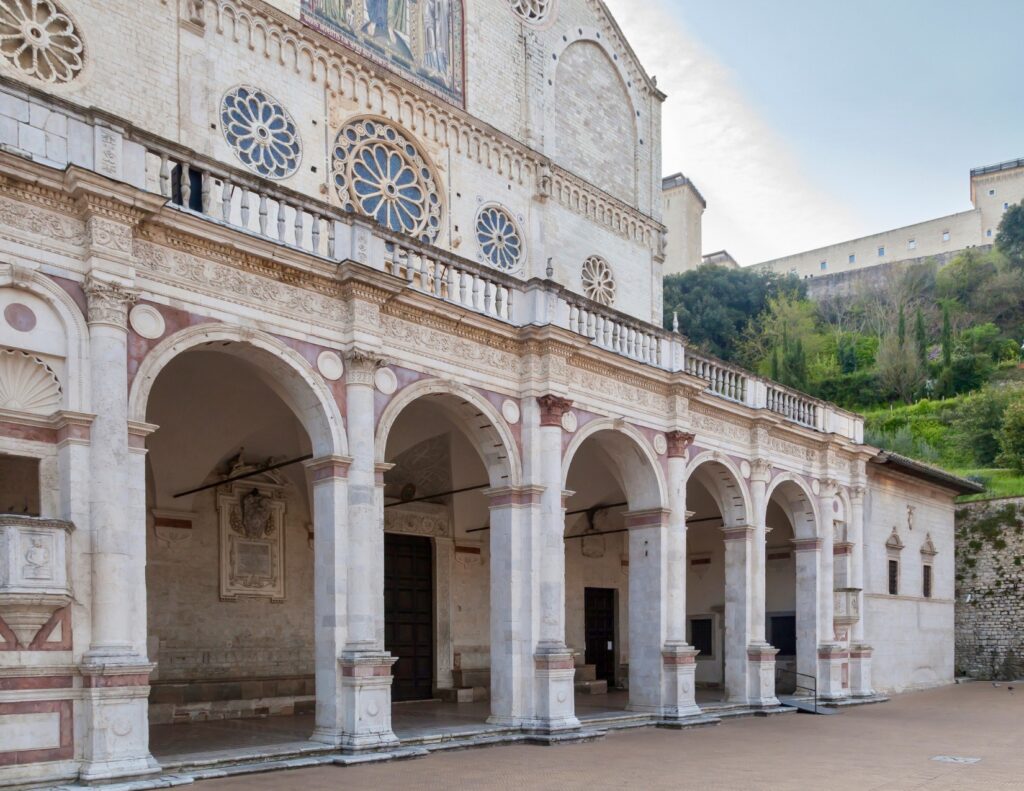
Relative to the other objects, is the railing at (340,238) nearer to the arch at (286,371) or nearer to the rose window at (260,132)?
the arch at (286,371)

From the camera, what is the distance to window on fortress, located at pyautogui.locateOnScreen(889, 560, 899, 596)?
27.7 meters

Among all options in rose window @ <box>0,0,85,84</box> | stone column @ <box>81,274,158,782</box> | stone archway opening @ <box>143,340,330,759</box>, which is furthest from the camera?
stone archway opening @ <box>143,340,330,759</box>

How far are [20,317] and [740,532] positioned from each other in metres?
14.7

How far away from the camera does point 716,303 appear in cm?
6156

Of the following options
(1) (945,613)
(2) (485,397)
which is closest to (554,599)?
(2) (485,397)

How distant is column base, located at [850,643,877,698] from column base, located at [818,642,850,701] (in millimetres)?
714

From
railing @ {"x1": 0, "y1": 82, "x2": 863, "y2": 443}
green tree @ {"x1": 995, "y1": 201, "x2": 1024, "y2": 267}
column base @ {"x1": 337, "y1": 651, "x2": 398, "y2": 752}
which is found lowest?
column base @ {"x1": 337, "y1": 651, "x2": 398, "y2": 752}

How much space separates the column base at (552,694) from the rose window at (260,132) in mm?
8942

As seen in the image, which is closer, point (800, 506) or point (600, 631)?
point (800, 506)

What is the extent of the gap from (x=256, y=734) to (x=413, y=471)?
682cm

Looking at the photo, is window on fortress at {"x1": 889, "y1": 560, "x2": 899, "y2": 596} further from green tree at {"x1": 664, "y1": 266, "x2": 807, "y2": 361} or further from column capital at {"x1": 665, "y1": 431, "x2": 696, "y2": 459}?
green tree at {"x1": 664, "y1": 266, "x2": 807, "y2": 361}

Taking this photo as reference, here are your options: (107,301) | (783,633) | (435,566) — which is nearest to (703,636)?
(783,633)

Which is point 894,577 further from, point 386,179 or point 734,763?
point 386,179

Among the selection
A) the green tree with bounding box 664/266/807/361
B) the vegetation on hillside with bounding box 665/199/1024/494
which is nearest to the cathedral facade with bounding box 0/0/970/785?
the vegetation on hillside with bounding box 665/199/1024/494
